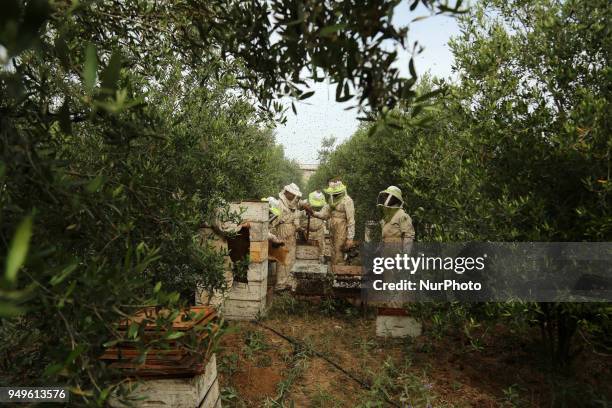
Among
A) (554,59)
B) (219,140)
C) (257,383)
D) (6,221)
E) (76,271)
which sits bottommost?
(257,383)

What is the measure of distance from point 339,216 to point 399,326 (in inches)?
185

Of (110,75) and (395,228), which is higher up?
(110,75)

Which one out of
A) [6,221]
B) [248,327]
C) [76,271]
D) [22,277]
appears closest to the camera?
[22,277]

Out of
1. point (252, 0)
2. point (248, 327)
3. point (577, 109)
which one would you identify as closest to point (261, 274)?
point (248, 327)

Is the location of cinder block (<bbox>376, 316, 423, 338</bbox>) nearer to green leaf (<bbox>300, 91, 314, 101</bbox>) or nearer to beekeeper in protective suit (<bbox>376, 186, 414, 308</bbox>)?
beekeeper in protective suit (<bbox>376, 186, 414, 308</bbox>)

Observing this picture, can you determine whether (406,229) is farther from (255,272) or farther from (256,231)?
(255,272)

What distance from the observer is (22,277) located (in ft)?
4.59

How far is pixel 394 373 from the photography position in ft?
21.0

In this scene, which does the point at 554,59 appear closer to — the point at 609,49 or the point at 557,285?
the point at 609,49

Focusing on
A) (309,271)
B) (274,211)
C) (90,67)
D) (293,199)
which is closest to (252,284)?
(309,271)

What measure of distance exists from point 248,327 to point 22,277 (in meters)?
7.11

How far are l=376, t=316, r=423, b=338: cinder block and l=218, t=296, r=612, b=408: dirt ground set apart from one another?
138 mm

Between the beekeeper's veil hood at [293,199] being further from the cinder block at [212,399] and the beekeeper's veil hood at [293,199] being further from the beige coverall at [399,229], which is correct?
the cinder block at [212,399]

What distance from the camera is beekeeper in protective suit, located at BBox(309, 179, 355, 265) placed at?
11914 mm
